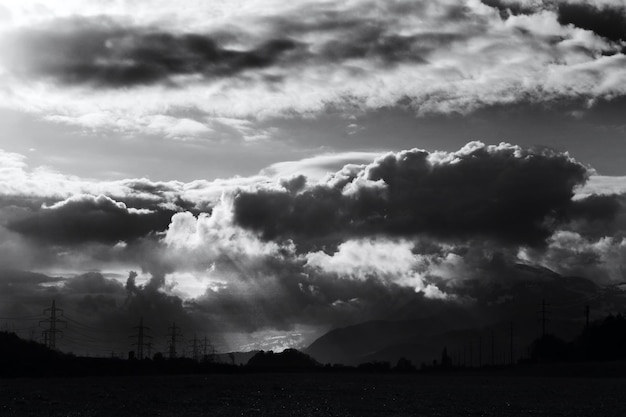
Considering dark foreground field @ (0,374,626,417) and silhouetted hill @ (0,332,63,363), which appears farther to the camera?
silhouetted hill @ (0,332,63,363)

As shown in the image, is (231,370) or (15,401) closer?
(15,401)

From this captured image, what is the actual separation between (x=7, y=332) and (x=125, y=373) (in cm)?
7341

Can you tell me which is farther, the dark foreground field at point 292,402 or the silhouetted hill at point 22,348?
the silhouetted hill at point 22,348

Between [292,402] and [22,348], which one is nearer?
[292,402]

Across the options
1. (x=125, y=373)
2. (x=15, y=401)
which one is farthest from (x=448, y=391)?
(x=125, y=373)

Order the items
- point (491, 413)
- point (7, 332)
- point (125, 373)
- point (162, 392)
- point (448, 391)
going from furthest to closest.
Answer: point (7, 332) → point (125, 373) → point (448, 391) → point (162, 392) → point (491, 413)

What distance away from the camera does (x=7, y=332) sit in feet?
645

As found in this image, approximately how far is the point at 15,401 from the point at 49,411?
9625 mm

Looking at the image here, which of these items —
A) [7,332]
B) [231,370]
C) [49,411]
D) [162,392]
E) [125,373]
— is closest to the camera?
[49,411]

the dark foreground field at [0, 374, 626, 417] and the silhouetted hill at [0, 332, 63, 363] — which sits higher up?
the silhouetted hill at [0, 332, 63, 363]

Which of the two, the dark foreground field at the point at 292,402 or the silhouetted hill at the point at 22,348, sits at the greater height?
the silhouetted hill at the point at 22,348

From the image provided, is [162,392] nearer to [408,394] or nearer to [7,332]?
[408,394]

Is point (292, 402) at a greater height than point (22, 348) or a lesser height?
lesser

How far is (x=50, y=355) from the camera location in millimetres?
183625
